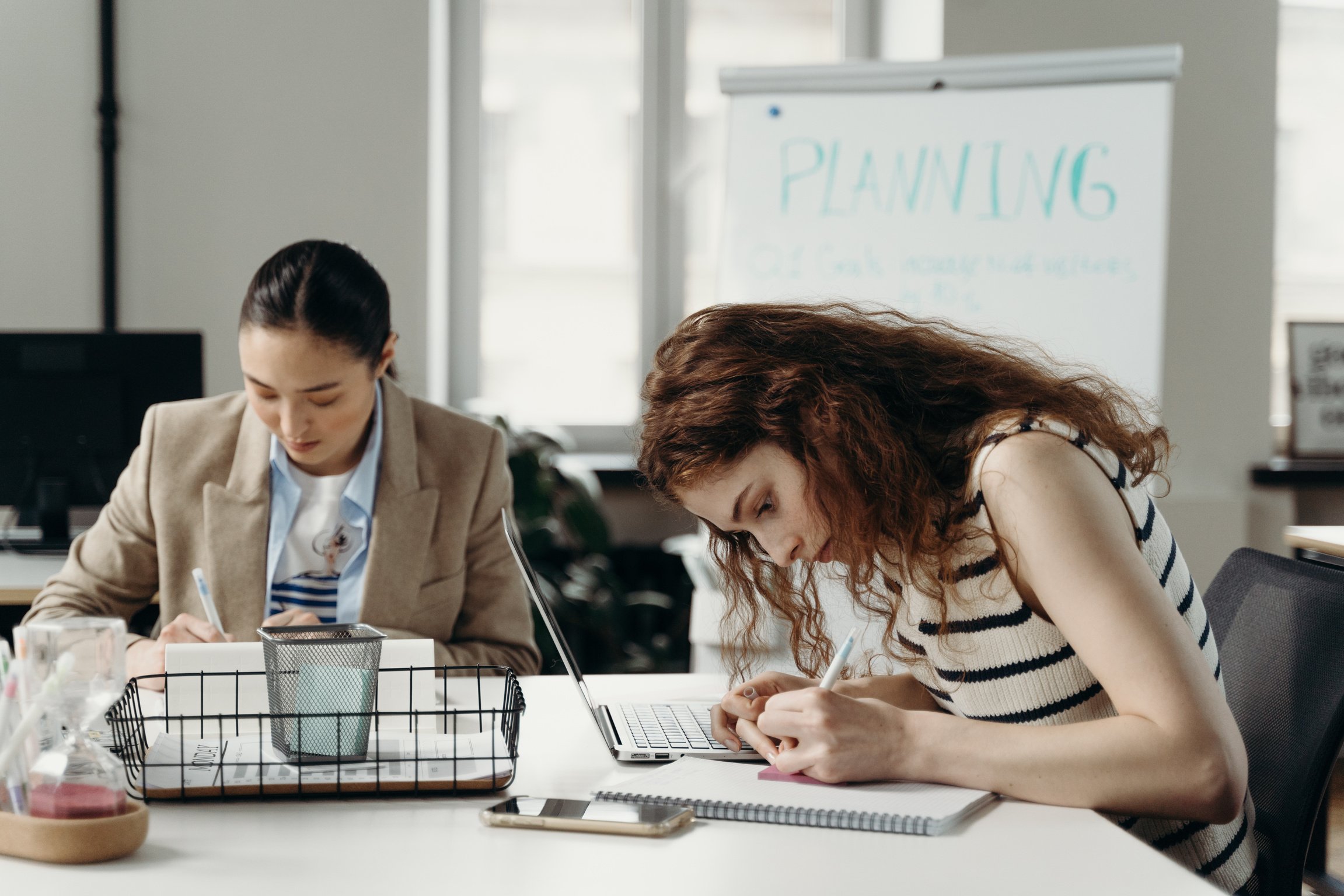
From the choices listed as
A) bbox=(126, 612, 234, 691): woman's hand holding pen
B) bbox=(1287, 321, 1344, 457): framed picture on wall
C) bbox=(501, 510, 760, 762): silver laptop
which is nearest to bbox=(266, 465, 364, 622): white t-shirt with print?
bbox=(126, 612, 234, 691): woman's hand holding pen

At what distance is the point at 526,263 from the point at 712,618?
1.62m

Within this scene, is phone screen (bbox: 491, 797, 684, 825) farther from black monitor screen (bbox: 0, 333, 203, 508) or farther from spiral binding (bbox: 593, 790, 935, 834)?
black monitor screen (bbox: 0, 333, 203, 508)

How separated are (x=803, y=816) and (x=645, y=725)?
0.32 m

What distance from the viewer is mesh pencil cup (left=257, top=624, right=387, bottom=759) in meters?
1.02

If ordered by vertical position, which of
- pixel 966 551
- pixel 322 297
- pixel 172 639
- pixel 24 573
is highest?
pixel 322 297

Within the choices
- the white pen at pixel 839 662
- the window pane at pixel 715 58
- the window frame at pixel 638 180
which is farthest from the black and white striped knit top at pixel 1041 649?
the window pane at pixel 715 58

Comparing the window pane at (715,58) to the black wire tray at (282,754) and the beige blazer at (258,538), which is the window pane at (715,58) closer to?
the beige blazer at (258,538)

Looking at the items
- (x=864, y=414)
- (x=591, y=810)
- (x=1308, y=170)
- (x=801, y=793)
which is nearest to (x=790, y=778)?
(x=801, y=793)

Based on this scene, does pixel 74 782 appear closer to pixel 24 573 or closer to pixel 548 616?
pixel 548 616

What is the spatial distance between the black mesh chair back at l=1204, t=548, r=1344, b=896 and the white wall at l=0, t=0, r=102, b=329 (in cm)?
273

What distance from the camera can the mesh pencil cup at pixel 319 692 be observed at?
1.02 meters

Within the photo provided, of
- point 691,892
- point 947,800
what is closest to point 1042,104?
point 947,800

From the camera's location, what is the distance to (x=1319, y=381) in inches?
139

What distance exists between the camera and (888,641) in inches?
49.3
